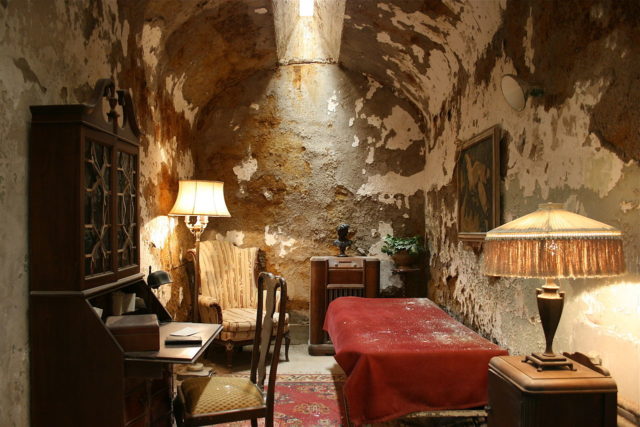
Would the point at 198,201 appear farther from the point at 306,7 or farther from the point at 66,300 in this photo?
the point at 306,7

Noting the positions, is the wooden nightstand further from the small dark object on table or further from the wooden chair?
the small dark object on table

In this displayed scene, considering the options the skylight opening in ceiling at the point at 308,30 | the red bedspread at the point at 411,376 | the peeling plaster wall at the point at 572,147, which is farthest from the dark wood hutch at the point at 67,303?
the skylight opening in ceiling at the point at 308,30

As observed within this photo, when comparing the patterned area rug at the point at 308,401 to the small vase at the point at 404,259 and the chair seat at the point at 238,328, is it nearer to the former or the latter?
the chair seat at the point at 238,328

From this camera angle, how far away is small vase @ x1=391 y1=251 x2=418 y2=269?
467cm

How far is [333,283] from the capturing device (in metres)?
4.55

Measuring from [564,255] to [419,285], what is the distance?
3.60 metres

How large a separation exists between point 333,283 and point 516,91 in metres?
2.62

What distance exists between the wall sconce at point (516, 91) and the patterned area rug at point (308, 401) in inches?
90.2

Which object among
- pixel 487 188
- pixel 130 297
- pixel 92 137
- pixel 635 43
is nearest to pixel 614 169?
pixel 635 43

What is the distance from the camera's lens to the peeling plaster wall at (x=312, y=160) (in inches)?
201

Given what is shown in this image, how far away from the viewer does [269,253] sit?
5082mm

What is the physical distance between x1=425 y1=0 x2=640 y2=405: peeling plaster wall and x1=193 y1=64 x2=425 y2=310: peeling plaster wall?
5.43 feet

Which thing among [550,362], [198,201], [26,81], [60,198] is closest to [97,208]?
[60,198]

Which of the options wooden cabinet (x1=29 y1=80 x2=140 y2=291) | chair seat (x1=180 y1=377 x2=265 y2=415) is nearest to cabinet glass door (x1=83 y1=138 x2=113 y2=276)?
wooden cabinet (x1=29 y1=80 x2=140 y2=291)
